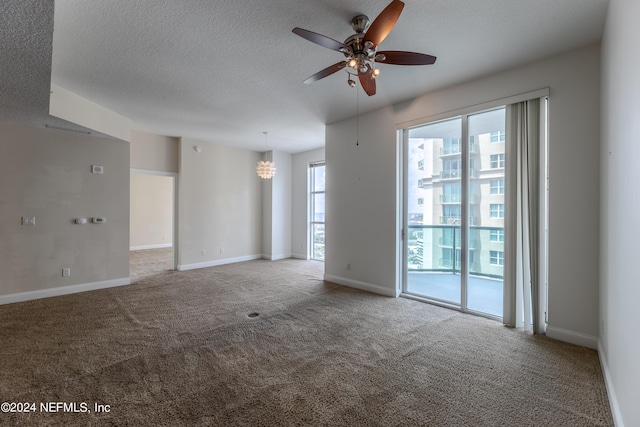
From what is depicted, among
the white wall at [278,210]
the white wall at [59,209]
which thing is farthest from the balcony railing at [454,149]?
the white wall at [59,209]

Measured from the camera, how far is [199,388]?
2.17 metres

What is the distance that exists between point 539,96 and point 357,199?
2772 mm

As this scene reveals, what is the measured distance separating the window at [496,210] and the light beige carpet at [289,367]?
133 cm

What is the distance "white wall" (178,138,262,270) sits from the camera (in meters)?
6.48

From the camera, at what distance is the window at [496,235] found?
3520 mm

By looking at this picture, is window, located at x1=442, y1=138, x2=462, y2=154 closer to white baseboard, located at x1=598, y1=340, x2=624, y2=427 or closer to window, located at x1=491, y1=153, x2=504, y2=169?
window, located at x1=491, y1=153, x2=504, y2=169

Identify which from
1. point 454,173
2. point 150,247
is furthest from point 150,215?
point 454,173

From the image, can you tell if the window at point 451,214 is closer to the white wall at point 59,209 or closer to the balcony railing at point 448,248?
the balcony railing at point 448,248

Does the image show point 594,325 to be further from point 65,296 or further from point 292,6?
point 65,296

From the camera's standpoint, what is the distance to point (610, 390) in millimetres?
2068

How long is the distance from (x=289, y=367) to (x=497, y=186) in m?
3.20

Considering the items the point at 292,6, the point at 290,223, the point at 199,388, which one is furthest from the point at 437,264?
the point at 290,223

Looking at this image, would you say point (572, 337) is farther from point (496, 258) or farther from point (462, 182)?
point (462, 182)

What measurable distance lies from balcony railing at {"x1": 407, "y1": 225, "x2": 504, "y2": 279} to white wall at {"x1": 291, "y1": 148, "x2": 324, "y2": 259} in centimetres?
385
